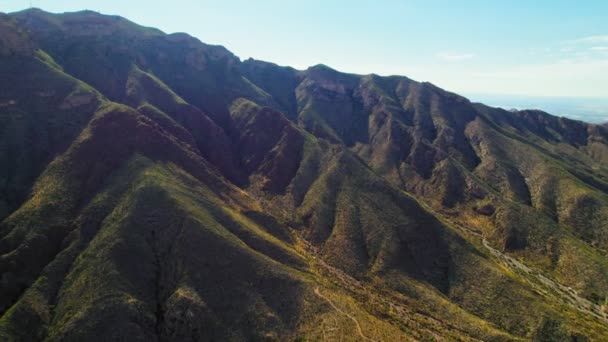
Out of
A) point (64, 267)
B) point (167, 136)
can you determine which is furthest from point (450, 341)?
→ point (167, 136)

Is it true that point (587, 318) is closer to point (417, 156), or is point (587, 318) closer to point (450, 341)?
point (450, 341)

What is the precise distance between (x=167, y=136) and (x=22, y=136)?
149 feet

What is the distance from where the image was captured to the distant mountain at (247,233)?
7812cm

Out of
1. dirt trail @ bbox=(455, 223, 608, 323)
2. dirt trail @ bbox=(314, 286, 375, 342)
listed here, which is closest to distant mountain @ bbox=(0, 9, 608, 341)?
dirt trail @ bbox=(314, 286, 375, 342)

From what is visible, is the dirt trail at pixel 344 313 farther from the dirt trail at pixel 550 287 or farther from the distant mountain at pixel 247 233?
the dirt trail at pixel 550 287

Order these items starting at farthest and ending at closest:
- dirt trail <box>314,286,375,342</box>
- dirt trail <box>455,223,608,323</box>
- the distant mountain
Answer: dirt trail <box>455,223,608,323</box> < the distant mountain < dirt trail <box>314,286,375,342</box>

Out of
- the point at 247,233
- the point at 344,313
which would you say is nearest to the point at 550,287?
the point at 344,313

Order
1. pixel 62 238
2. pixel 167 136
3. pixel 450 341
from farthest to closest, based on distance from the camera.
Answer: pixel 167 136, pixel 62 238, pixel 450 341

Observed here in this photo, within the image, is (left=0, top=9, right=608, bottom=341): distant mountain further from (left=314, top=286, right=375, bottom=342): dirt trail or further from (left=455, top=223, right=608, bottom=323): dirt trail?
(left=455, top=223, right=608, bottom=323): dirt trail

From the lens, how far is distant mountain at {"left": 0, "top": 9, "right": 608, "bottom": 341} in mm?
78125

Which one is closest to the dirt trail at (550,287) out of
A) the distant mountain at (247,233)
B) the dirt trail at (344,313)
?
the distant mountain at (247,233)

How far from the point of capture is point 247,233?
103750mm

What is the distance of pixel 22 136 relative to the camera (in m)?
120

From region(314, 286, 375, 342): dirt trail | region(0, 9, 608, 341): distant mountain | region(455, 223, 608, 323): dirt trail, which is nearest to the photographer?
region(314, 286, 375, 342): dirt trail
